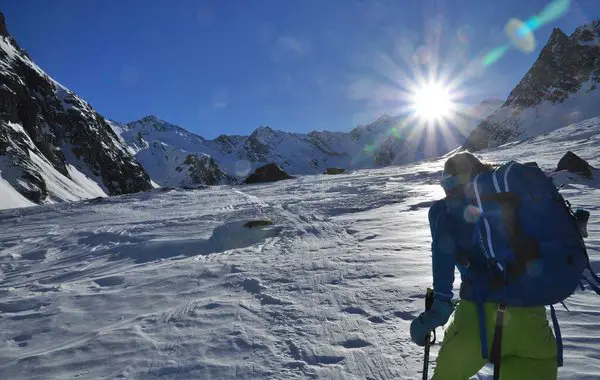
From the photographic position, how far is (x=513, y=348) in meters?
1.92

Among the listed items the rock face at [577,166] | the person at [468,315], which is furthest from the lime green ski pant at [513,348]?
the rock face at [577,166]

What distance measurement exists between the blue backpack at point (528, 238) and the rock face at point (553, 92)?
10913 centimetres

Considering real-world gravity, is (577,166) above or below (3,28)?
below

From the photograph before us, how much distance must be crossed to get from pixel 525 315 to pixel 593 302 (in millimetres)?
2969

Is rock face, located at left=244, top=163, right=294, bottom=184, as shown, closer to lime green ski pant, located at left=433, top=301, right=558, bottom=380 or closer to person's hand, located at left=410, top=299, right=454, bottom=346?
person's hand, located at left=410, top=299, right=454, bottom=346

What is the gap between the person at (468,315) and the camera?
191 centimetres

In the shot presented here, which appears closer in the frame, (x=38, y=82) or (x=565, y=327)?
(x=565, y=327)

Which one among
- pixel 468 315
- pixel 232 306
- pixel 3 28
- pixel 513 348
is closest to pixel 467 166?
pixel 468 315

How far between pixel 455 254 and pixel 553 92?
131 m

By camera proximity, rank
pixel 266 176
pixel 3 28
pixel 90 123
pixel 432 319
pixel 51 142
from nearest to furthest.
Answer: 1. pixel 432 319
2. pixel 266 176
3. pixel 3 28
4. pixel 51 142
5. pixel 90 123

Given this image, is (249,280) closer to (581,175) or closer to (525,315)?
(525,315)

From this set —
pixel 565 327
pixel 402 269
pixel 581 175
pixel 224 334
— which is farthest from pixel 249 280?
pixel 581 175

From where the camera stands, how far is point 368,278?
5.55 meters

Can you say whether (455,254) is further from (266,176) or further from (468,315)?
(266,176)
